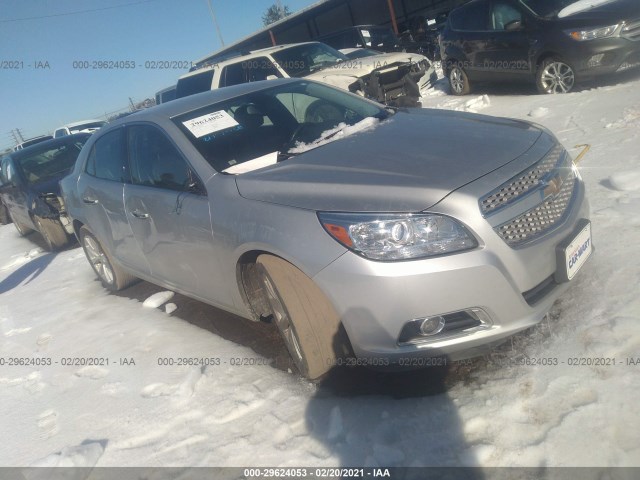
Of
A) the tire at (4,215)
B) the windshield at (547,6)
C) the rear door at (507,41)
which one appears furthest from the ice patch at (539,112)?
the tire at (4,215)

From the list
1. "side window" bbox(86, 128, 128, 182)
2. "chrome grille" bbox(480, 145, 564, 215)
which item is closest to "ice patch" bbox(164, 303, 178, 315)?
"side window" bbox(86, 128, 128, 182)

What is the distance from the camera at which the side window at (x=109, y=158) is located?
13.1 feet

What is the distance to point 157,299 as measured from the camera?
4.63 meters

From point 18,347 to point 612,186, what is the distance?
524 centimetres

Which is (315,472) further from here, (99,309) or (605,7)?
(605,7)

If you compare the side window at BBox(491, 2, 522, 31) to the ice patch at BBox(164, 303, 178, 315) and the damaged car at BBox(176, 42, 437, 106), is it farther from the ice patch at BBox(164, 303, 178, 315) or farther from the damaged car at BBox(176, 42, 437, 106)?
the ice patch at BBox(164, 303, 178, 315)

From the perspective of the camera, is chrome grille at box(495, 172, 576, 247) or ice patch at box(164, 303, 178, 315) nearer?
chrome grille at box(495, 172, 576, 247)

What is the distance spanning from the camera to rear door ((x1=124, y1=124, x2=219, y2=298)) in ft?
10.2

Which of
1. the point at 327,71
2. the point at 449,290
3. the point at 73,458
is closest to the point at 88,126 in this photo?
the point at 327,71

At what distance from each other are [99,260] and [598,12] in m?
7.17

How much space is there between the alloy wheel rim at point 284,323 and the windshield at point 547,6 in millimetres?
6967

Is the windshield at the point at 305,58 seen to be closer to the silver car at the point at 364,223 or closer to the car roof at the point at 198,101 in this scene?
the car roof at the point at 198,101

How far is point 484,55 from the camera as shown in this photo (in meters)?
8.64

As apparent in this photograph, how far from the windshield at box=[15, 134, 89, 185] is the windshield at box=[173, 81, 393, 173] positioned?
549 centimetres
